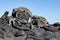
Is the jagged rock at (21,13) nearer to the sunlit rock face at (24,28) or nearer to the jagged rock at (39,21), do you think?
the sunlit rock face at (24,28)

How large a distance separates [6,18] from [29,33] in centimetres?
606

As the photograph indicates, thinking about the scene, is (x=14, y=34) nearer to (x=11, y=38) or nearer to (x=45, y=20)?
(x=11, y=38)

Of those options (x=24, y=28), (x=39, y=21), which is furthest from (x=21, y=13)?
(x=24, y=28)

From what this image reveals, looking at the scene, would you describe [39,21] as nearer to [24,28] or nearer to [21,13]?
[21,13]

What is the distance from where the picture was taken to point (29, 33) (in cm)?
2631

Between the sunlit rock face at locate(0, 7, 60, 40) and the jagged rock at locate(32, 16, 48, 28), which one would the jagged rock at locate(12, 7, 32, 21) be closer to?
the sunlit rock face at locate(0, 7, 60, 40)

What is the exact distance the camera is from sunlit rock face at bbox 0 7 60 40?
24727 millimetres

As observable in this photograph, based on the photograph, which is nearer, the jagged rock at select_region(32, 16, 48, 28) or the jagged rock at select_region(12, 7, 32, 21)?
the jagged rock at select_region(32, 16, 48, 28)

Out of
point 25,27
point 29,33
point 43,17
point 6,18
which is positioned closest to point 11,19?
point 6,18

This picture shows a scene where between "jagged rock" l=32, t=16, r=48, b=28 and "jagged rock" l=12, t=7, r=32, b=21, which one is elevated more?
"jagged rock" l=12, t=7, r=32, b=21

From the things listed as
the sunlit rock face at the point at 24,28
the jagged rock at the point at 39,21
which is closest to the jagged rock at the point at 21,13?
the sunlit rock face at the point at 24,28

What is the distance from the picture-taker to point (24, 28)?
2792cm

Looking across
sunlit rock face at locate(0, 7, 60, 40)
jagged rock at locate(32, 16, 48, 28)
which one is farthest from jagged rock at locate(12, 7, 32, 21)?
jagged rock at locate(32, 16, 48, 28)

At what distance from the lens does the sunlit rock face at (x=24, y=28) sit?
2473 cm
